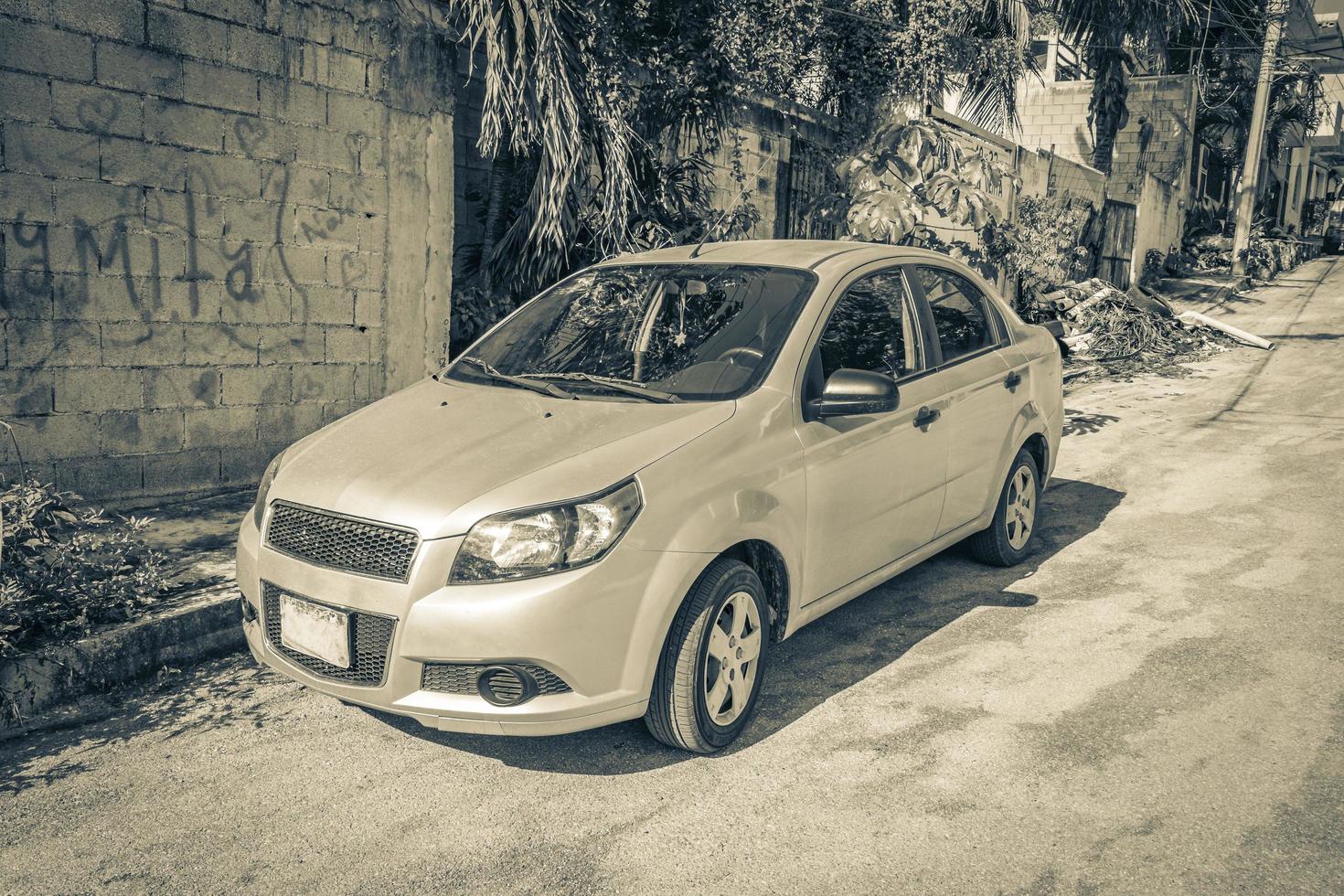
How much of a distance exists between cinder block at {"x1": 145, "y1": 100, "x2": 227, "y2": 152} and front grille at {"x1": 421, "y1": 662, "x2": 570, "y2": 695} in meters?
4.33

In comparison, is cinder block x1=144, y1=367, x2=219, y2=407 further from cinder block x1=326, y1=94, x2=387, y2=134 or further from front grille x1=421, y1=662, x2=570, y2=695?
front grille x1=421, y1=662, x2=570, y2=695

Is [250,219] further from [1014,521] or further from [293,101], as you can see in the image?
[1014,521]

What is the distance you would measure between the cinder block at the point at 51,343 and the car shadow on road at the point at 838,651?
125 inches

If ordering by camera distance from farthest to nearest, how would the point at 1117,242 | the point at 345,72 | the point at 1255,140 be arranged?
1. the point at 1255,140
2. the point at 1117,242
3. the point at 345,72

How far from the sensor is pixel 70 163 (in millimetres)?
5895

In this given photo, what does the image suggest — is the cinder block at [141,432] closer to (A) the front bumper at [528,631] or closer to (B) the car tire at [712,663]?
(A) the front bumper at [528,631]

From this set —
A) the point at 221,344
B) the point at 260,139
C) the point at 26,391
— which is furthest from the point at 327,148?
the point at 26,391

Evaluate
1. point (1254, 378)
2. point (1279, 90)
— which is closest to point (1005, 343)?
point (1254, 378)

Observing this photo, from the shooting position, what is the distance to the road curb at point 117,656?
400cm

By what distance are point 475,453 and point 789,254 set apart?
185 centimetres

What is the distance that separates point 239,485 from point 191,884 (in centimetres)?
422

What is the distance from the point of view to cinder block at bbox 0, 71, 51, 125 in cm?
561

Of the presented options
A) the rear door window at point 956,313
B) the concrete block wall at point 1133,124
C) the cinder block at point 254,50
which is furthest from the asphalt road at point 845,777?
the concrete block wall at point 1133,124

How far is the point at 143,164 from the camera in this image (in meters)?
6.19
